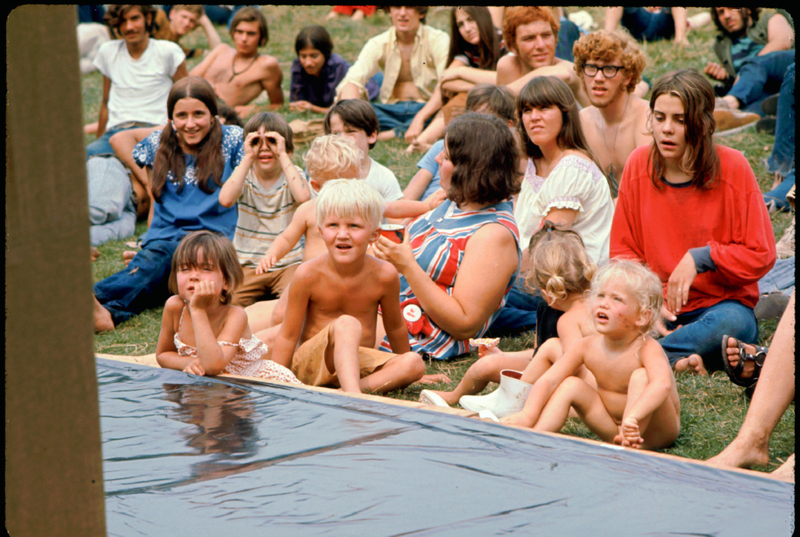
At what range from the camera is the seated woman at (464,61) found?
257 inches

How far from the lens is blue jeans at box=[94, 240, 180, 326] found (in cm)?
486

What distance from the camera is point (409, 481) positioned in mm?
1972

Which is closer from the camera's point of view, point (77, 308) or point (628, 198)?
point (77, 308)

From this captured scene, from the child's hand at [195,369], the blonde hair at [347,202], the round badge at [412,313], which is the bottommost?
the child's hand at [195,369]

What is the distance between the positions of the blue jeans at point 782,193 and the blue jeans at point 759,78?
69.0 inches

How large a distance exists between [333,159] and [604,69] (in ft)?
4.86

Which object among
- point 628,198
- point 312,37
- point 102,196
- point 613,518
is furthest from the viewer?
point 312,37

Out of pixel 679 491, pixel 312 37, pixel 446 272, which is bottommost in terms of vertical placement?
pixel 679 491

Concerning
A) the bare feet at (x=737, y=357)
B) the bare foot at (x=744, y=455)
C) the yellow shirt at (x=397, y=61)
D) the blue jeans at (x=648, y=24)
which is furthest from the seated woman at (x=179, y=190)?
the blue jeans at (x=648, y=24)

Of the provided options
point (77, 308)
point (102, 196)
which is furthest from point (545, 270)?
point (102, 196)

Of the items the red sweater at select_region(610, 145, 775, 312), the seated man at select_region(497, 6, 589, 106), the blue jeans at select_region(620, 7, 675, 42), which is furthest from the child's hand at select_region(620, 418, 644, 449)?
the blue jeans at select_region(620, 7, 675, 42)

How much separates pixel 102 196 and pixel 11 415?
17.9 ft

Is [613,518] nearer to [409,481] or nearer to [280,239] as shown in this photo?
[409,481]

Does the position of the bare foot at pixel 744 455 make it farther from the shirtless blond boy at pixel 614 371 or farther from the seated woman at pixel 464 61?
the seated woman at pixel 464 61
